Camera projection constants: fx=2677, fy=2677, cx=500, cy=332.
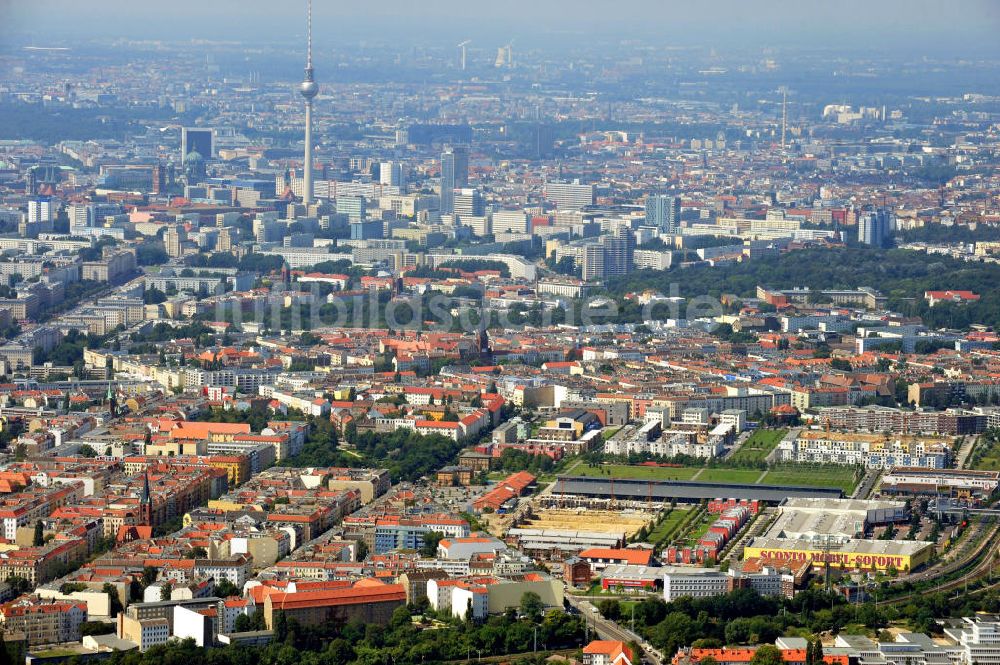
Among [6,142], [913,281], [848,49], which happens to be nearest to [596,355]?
[913,281]

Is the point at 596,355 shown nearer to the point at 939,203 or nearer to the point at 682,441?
the point at 682,441

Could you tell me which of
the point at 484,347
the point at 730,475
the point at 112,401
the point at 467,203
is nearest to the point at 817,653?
the point at 730,475

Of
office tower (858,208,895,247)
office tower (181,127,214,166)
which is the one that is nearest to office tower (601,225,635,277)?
office tower (858,208,895,247)

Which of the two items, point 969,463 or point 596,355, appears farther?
point 596,355

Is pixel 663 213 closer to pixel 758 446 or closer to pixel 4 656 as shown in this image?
pixel 758 446

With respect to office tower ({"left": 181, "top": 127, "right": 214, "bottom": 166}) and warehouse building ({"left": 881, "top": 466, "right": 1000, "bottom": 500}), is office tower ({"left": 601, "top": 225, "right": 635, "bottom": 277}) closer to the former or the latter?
warehouse building ({"left": 881, "top": 466, "right": 1000, "bottom": 500})
